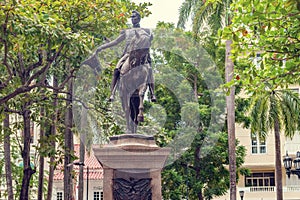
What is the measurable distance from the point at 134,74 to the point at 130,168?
198cm

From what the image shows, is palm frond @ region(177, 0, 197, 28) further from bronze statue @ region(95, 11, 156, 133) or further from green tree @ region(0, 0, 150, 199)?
bronze statue @ region(95, 11, 156, 133)

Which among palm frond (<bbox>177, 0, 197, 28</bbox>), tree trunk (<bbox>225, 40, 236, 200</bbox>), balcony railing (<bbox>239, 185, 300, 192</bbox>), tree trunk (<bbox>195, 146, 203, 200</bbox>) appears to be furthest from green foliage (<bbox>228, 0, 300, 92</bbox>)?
balcony railing (<bbox>239, 185, 300, 192</bbox>)

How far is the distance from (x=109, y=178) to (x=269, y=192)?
107 feet

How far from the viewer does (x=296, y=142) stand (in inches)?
1688

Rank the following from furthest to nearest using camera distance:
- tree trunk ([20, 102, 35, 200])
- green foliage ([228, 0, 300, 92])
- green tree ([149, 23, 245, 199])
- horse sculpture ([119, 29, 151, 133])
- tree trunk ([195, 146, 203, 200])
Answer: tree trunk ([195, 146, 203, 200]) < green tree ([149, 23, 245, 199]) < tree trunk ([20, 102, 35, 200]) < horse sculpture ([119, 29, 151, 133]) < green foliage ([228, 0, 300, 92])

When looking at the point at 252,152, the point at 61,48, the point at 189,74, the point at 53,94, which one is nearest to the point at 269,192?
the point at 252,152

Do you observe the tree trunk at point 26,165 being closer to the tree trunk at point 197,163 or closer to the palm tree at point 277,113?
the tree trunk at point 197,163

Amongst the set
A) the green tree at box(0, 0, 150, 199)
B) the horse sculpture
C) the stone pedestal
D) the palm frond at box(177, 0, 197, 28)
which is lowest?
the stone pedestal

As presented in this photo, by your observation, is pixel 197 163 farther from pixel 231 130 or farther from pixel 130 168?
pixel 130 168

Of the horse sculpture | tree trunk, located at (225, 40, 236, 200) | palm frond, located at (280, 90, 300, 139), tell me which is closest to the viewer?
the horse sculpture

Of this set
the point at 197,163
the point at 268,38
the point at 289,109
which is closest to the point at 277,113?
the point at 289,109

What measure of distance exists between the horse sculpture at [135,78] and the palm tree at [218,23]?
1145 cm

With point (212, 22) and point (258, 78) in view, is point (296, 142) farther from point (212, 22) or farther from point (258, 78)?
point (258, 78)

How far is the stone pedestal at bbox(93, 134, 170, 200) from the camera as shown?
11375 mm
